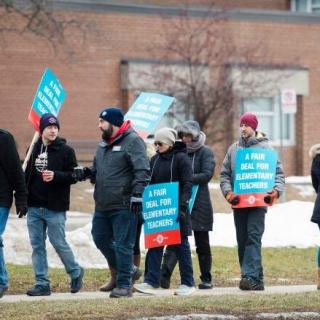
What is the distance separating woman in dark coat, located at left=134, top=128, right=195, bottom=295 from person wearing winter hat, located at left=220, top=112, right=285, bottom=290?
70 centimetres

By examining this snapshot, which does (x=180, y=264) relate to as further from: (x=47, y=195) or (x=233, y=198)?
(x=47, y=195)

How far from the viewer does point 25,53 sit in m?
33.3

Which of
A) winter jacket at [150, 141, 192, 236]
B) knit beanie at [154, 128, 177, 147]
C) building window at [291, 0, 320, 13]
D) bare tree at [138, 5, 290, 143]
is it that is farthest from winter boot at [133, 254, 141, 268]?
building window at [291, 0, 320, 13]

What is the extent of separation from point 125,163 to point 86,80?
22.5m

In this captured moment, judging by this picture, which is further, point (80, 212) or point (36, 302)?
point (80, 212)

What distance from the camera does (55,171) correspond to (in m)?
12.3

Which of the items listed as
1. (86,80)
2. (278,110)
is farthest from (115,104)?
(278,110)

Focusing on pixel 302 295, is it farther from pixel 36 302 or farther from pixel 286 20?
pixel 286 20

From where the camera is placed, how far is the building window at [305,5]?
42.9m

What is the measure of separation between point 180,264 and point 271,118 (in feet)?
82.4

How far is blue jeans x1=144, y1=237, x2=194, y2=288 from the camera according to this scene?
1287 cm

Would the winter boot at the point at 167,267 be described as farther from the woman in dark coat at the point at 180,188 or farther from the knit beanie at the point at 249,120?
the knit beanie at the point at 249,120

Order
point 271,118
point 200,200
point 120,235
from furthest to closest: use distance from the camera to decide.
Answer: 1. point 271,118
2. point 200,200
3. point 120,235

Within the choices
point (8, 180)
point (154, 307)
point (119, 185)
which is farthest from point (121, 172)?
point (154, 307)
